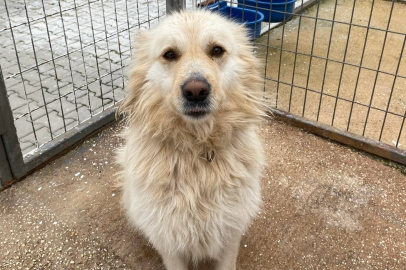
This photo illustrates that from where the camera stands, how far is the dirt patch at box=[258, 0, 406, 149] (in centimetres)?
363

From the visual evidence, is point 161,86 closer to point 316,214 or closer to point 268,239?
point 268,239

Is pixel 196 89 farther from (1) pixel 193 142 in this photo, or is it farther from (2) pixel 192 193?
(2) pixel 192 193

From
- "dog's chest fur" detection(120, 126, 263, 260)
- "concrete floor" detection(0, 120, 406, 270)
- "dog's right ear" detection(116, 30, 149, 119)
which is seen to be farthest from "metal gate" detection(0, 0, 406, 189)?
"dog's chest fur" detection(120, 126, 263, 260)

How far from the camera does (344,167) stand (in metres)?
3.16

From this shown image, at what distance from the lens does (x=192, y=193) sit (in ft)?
6.18

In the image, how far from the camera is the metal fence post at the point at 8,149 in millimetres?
2701

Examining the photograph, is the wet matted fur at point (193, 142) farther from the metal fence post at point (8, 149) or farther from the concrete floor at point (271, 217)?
A: the metal fence post at point (8, 149)

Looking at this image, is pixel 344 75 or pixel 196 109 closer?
pixel 196 109

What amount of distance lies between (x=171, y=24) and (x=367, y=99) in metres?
2.96

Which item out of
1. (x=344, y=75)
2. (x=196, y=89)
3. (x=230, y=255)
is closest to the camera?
(x=196, y=89)

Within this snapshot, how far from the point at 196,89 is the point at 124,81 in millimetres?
2840

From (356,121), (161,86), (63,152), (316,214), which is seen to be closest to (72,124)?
(63,152)

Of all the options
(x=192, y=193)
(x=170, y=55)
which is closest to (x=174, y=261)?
(x=192, y=193)

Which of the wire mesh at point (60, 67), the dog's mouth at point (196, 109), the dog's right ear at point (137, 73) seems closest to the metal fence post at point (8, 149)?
the wire mesh at point (60, 67)
